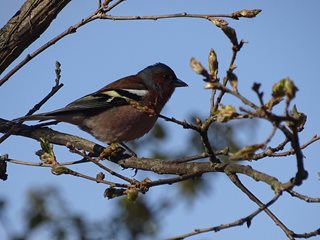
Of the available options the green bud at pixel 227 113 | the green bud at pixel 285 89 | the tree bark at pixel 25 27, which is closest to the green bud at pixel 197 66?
the green bud at pixel 227 113

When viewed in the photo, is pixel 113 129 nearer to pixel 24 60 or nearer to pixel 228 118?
pixel 24 60

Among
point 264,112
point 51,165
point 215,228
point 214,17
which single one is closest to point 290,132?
point 264,112

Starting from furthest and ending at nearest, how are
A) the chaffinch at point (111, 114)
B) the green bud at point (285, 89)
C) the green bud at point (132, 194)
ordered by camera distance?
the chaffinch at point (111, 114), the green bud at point (132, 194), the green bud at point (285, 89)

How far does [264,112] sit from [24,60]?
2578 mm

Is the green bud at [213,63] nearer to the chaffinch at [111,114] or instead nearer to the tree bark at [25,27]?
the tree bark at [25,27]

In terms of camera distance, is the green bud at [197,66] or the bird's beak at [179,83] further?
the bird's beak at [179,83]

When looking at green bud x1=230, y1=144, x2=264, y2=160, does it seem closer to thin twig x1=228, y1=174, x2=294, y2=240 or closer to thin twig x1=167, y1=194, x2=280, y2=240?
thin twig x1=167, y1=194, x2=280, y2=240

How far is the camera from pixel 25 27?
5.12m

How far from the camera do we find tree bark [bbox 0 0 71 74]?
200 inches

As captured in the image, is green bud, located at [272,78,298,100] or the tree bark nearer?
green bud, located at [272,78,298,100]

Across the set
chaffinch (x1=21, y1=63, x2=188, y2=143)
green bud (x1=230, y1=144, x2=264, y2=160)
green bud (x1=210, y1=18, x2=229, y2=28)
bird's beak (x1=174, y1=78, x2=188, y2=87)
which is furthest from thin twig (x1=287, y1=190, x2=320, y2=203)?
bird's beak (x1=174, y1=78, x2=188, y2=87)

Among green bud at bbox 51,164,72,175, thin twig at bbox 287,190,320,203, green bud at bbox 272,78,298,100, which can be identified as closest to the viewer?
green bud at bbox 272,78,298,100

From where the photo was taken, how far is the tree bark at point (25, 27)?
5.09 metres

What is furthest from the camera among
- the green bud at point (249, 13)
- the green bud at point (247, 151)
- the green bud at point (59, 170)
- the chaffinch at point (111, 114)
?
the chaffinch at point (111, 114)
